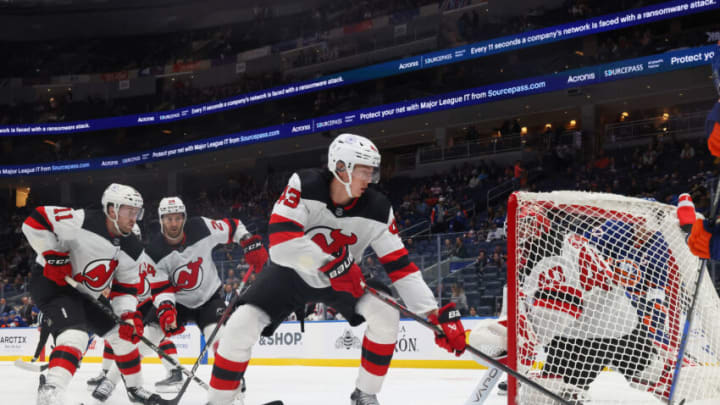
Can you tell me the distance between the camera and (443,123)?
62.2ft

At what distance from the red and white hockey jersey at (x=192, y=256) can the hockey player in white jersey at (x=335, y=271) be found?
6.25ft

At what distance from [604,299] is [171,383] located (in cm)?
369

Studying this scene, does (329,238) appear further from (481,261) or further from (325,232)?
(481,261)

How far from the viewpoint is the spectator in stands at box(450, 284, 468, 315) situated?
8609 mm

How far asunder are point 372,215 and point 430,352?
15.1ft

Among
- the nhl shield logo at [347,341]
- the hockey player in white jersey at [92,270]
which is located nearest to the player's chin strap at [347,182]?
the hockey player in white jersey at [92,270]

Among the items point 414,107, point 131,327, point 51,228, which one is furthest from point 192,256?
point 414,107

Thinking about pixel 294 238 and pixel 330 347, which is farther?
pixel 330 347

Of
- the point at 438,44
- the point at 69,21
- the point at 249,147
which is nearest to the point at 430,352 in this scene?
the point at 438,44

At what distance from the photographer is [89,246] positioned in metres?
4.34

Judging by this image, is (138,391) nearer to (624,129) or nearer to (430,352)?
(430,352)

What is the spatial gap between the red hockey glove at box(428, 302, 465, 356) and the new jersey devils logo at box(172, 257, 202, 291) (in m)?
2.68

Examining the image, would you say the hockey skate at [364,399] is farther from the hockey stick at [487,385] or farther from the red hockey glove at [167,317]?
the red hockey glove at [167,317]

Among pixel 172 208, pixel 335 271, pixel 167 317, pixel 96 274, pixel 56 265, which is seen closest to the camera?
pixel 335 271
